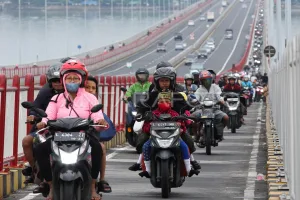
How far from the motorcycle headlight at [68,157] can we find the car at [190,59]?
131 m

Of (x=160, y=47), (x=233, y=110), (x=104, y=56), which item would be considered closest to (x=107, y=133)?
(x=233, y=110)

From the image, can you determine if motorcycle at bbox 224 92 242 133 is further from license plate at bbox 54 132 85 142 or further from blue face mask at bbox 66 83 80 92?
license plate at bbox 54 132 85 142

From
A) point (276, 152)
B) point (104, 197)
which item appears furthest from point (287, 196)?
point (276, 152)

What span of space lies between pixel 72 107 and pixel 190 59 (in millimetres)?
133376

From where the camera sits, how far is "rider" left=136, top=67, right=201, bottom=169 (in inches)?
602

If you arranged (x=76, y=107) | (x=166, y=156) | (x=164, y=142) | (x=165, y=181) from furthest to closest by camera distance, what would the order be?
1. (x=164, y=142)
2. (x=166, y=156)
3. (x=165, y=181)
4. (x=76, y=107)

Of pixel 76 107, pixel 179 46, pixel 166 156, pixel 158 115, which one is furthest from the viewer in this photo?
pixel 179 46

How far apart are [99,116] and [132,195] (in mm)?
3127

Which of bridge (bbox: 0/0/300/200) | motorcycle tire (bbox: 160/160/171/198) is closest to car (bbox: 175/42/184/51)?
bridge (bbox: 0/0/300/200)

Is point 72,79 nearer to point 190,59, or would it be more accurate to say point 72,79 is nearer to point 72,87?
point 72,87

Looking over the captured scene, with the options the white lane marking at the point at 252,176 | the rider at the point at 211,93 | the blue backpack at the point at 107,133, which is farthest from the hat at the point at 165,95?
the rider at the point at 211,93

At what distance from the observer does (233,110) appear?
32.7 m

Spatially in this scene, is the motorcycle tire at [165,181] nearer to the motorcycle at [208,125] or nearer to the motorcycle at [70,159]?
the motorcycle at [70,159]

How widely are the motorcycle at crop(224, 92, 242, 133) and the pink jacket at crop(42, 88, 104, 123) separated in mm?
20706
